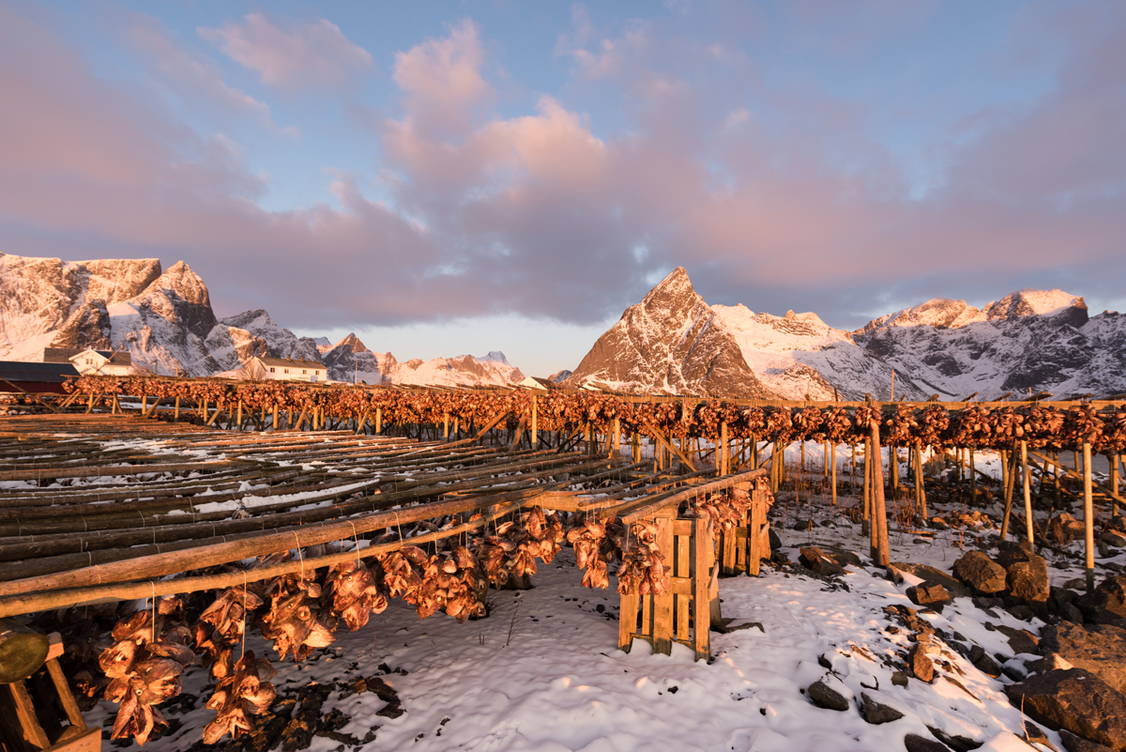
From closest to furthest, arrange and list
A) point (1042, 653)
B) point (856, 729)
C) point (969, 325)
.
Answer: point (856, 729) < point (1042, 653) < point (969, 325)

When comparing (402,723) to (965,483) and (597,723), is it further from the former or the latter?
(965,483)

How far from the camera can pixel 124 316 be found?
110 metres

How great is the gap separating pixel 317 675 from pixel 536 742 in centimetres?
339

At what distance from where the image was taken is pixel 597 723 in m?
5.80

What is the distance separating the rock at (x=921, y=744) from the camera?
5.68 m

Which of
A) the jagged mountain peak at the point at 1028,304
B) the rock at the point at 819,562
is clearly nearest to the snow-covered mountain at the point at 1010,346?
the jagged mountain peak at the point at 1028,304

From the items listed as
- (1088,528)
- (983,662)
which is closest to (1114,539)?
(1088,528)

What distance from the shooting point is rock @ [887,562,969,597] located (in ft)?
36.3

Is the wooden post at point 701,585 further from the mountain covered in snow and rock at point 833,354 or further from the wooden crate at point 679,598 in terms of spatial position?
the mountain covered in snow and rock at point 833,354

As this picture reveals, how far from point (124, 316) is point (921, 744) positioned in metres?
149

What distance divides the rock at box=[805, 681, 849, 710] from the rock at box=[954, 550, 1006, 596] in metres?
7.23

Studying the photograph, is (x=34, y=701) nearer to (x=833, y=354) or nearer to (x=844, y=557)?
(x=844, y=557)

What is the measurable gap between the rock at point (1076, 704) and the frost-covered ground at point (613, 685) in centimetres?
23

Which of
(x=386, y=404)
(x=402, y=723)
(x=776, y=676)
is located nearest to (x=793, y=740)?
(x=776, y=676)
